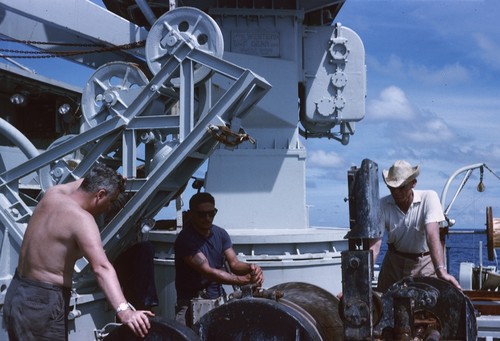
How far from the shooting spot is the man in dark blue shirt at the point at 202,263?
6.01 metres

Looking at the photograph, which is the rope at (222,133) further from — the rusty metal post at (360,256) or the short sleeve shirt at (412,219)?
the rusty metal post at (360,256)

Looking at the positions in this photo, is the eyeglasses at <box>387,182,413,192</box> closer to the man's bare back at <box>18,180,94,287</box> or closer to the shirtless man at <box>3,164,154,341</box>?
the shirtless man at <box>3,164,154,341</box>

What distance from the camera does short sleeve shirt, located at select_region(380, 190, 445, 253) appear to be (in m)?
6.06

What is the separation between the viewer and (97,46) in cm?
1057

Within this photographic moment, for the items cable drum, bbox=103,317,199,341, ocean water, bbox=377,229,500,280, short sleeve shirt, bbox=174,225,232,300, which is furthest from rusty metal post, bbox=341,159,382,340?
ocean water, bbox=377,229,500,280

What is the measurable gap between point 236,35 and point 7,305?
27.5ft

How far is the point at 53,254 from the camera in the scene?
168 inches

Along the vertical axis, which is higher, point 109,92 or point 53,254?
point 109,92

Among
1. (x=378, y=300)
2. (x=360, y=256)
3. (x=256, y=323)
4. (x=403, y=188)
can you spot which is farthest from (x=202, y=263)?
(x=360, y=256)

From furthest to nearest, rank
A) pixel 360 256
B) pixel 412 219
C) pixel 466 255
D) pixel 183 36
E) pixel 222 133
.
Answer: pixel 466 255
pixel 183 36
pixel 222 133
pixel 412 219
pixel 360 256

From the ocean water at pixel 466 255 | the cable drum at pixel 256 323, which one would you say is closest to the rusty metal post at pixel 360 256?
the cable drum at pixel 256 323

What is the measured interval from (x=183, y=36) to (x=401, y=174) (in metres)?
3.73

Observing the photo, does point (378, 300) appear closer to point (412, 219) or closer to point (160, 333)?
point (160, 333)

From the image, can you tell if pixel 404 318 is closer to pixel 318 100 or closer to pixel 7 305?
pixel 7 305
